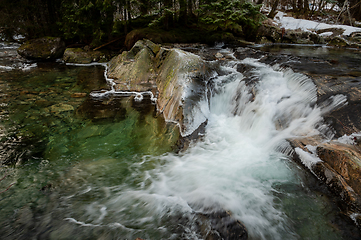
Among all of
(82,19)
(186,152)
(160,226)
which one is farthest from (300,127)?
(82,19)

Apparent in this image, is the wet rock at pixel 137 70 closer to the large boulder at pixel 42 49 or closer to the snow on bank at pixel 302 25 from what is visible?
the large boulder at pixel 42 49

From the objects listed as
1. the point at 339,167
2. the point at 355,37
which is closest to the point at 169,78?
the point at 339,167

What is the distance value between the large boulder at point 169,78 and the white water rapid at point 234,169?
505 millimetres

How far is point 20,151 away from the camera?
4.21 metres

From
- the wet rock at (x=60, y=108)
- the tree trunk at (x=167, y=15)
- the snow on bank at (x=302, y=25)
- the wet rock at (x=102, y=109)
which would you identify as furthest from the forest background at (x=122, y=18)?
the wet rock at (x=60, y=108)

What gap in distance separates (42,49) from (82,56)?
299cm

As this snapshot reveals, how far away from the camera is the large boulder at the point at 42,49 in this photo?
12.9 metres

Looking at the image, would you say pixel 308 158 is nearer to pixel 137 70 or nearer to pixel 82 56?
pixel 137 70

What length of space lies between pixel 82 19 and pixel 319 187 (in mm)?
15588

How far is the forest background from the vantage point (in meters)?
11.5

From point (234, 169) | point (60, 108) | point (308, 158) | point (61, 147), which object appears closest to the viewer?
point (308, 158)

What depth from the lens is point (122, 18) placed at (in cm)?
1466

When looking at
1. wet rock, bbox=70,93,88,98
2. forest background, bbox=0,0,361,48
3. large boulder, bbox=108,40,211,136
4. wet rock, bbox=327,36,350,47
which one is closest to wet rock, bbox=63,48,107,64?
forest background, bbox=0,0,361,48

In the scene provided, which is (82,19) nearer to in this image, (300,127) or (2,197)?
(2,197)
